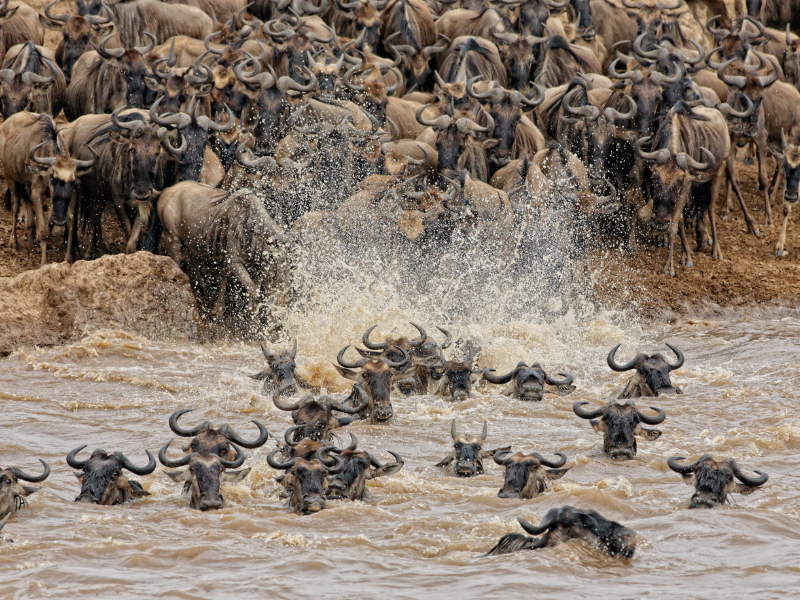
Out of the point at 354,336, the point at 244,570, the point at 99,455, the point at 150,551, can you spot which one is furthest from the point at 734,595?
the point at 354,336

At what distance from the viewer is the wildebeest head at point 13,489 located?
707 centimetres

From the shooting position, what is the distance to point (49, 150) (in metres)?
14.1

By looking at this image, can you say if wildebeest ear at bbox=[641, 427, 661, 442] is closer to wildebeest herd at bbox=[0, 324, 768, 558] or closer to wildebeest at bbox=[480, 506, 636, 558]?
wildebeest herd at bbox=[0, 324, 768, 558]

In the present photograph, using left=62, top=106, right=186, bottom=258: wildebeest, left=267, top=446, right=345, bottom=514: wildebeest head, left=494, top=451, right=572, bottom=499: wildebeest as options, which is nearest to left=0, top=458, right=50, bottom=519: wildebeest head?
left=267, top=446, right=345, bottom=514: wildebeest head

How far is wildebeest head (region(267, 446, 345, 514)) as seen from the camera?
7137 mm

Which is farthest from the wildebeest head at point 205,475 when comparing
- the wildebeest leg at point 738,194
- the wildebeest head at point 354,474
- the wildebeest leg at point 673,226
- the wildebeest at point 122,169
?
the wildebeest leg at point 738,194

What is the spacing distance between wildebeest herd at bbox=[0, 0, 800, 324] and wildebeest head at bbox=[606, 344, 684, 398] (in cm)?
372

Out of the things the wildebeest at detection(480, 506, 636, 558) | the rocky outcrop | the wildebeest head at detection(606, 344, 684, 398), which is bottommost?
the rocky outcrop

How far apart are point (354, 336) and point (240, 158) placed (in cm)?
321

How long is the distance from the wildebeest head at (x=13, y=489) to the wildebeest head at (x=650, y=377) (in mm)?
5218

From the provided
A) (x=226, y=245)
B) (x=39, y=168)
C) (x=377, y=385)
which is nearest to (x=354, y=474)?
(x=377, y=385)

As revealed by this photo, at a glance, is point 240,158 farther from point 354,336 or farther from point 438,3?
point 438,3

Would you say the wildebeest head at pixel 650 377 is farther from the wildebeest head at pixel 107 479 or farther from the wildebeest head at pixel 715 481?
the wildebeest head at pixel 107 479

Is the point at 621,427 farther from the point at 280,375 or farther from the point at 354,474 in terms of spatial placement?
the point at 280,375
